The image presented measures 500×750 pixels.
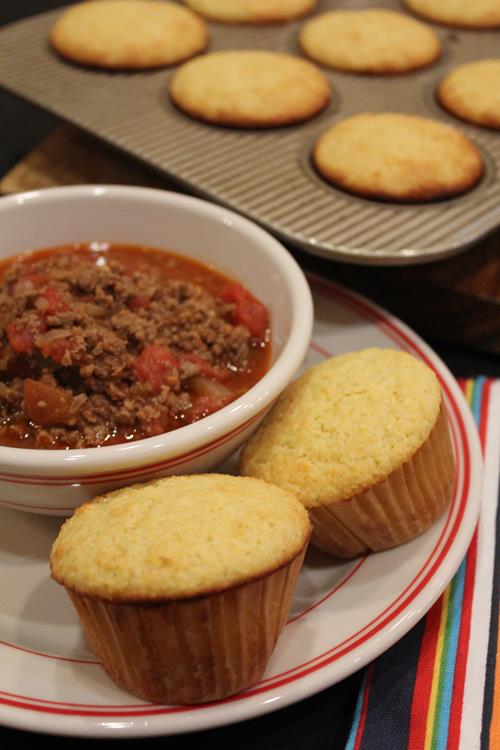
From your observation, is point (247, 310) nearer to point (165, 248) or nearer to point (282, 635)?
point (165, 248)

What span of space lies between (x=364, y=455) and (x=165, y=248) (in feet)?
3.71

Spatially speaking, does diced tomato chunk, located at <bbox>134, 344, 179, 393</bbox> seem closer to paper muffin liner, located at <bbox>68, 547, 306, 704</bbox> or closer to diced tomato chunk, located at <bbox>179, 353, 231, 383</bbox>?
diced tomato chunk, located at <bbox>179, 353, 231, 383</bbox>

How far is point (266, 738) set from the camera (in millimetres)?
1676

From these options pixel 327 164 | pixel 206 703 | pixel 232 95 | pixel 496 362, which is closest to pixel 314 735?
pixel 206 703

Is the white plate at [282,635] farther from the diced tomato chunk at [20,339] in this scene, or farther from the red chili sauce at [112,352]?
the diced tomato chunk at [20,339]

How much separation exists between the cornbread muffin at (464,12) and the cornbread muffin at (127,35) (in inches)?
48.8

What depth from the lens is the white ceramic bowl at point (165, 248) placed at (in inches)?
69.5

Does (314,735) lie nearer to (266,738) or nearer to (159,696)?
(266,738)

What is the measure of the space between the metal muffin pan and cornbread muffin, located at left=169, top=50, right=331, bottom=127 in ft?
0.17

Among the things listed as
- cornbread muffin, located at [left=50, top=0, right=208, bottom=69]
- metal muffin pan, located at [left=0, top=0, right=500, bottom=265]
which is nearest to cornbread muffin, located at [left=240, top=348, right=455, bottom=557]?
metal muffin pan, located at [left=0, top=0, right=500, bottom=265]

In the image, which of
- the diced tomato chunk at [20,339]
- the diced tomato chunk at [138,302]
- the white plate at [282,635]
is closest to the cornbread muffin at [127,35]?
the diced tomato chunk at [138,302]

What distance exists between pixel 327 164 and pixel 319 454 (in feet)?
4.84

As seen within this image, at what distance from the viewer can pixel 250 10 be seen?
4.00 m

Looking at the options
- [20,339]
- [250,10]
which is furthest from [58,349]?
[250,10]
